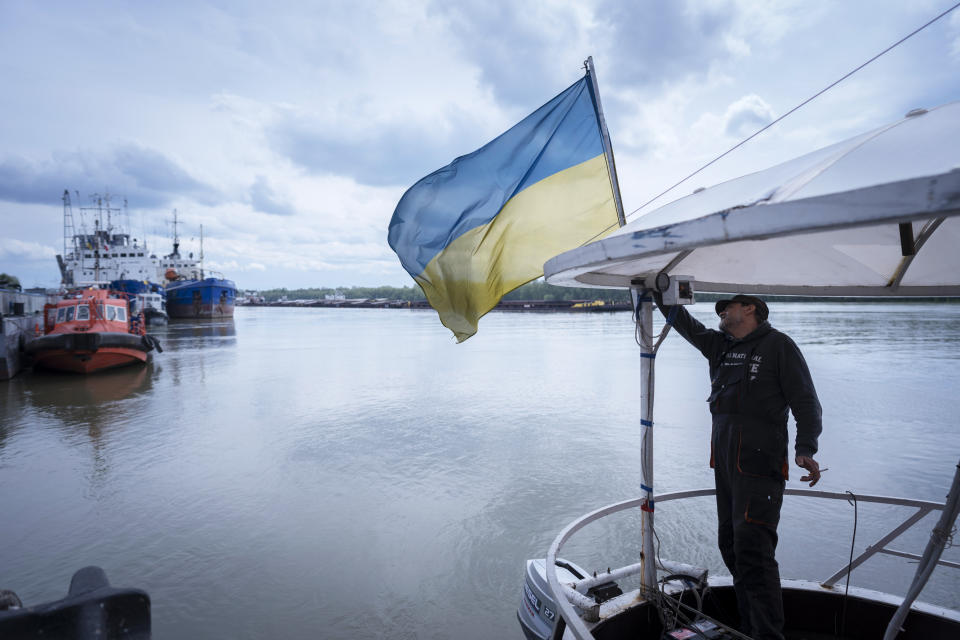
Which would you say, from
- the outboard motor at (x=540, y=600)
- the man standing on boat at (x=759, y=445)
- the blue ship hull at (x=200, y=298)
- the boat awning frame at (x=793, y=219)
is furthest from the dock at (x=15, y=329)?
the blue ship hull at (x=200, y=298)

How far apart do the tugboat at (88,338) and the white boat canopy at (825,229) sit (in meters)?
21.9

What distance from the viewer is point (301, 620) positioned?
4.90m

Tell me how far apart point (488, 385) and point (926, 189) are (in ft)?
52.7

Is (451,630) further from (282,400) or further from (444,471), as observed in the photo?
(282,400)

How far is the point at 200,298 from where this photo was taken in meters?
58.1

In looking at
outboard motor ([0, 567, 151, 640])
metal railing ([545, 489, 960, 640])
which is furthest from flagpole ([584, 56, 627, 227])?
outboard motor ([0, 567, 151, 640])

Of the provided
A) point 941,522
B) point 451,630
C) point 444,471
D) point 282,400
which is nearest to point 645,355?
point 941,522

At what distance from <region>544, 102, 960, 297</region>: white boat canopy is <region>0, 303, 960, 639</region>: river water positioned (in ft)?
11.5

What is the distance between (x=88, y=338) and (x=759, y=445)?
22760mm

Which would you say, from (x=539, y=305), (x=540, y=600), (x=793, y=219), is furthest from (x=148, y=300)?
(x=539, y=305)

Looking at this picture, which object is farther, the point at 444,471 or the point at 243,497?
the point at 444,471

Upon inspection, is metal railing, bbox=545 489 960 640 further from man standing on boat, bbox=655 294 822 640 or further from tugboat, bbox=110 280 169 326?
tugboat, bbox=110 280 169 326

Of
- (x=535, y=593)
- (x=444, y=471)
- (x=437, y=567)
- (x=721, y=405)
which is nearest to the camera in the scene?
(x=721, y=405)

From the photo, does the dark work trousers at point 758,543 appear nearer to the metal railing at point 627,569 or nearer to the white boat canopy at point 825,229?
the metal railing at point 627,569
